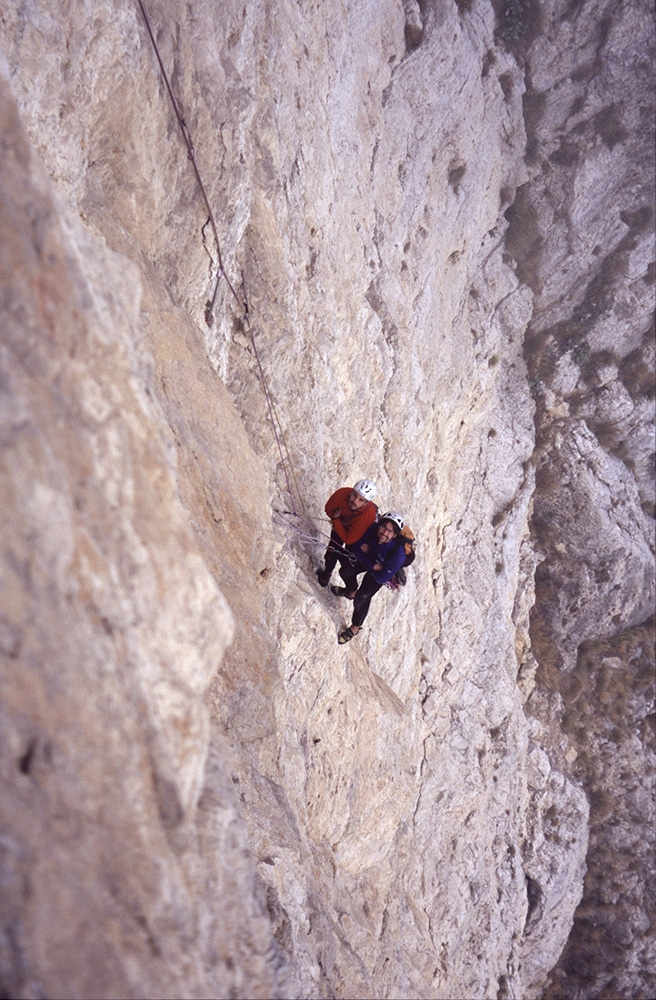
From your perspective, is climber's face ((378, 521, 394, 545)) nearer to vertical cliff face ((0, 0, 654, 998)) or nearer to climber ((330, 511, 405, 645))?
climber ((330, 511, 405, 645))

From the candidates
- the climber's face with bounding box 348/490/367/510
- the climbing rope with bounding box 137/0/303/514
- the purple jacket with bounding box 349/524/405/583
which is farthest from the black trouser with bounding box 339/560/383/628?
the climbing rope with bounding box 137/0/303/514

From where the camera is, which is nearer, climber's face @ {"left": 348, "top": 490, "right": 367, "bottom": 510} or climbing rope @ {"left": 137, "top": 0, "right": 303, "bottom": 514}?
climbing rope @ {"left": 137, "top": 0, "right": 303, "bottom": 514}

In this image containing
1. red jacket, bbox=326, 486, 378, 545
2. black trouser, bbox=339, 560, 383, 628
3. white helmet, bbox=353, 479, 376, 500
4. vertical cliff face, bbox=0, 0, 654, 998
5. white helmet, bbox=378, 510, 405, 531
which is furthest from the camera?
black trouser, bbox=339, 560, 383, 628

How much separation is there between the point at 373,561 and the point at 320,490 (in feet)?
4.63

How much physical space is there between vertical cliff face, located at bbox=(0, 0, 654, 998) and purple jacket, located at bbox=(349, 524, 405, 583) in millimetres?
807

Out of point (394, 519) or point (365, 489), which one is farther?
point (394, 519)

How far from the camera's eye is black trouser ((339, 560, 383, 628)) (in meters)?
9.16

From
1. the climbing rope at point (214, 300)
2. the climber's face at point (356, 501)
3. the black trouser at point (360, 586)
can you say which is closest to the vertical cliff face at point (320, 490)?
the climbing rope at point (214, 300)

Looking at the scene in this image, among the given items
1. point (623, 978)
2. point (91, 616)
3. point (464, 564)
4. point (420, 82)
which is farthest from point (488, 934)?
point (420, 82)

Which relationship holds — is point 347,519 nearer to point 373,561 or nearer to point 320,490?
point 373,561

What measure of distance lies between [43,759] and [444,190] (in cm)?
1322

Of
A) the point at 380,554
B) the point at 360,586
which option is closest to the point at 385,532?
the point at 380,554

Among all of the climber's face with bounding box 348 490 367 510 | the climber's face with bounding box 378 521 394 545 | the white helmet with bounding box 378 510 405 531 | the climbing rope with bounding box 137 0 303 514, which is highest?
the climbing rope with bounding box 137 0 303 514

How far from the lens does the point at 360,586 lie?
927 cm
